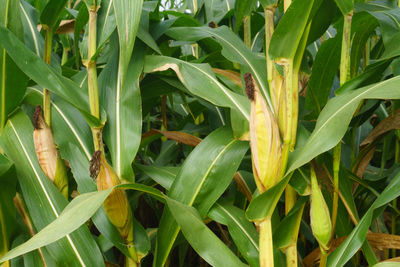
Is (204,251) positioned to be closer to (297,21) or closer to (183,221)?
A: (183,221)

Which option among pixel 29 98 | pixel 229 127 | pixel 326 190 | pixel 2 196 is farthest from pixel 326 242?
pixel 29 98

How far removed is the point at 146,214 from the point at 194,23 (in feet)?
2.00

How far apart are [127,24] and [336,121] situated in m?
0.41

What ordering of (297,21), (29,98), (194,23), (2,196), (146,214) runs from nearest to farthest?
(297,21) < (2,196) < (29,98) < (194,23) < (146,214)

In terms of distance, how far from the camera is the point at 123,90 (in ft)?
2.84

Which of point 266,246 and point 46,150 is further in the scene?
point 46,150

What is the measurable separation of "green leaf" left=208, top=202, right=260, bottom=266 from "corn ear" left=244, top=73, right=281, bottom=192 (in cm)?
16

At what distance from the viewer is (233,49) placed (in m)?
0.92

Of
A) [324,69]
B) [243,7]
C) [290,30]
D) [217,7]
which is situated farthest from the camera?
[217,7]

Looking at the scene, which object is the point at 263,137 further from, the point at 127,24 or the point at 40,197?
the point at 40,197

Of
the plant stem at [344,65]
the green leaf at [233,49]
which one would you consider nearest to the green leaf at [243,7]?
the green leaf at [233,49]

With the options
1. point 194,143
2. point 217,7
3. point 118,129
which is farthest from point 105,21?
point 217,7

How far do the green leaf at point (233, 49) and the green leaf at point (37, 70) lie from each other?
307 millimetres

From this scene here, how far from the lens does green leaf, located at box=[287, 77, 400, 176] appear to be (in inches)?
25.2
